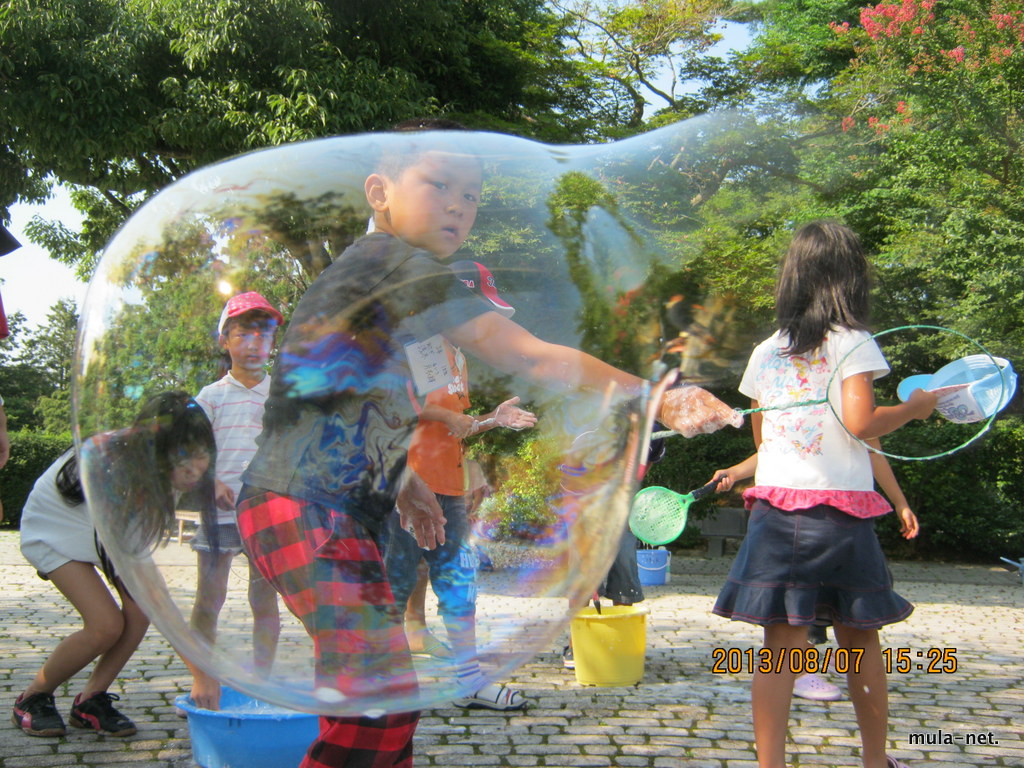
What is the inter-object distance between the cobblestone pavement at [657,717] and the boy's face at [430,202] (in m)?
2.13

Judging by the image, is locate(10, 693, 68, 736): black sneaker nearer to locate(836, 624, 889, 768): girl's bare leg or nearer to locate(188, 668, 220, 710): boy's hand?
locate(188, 668, 220, 710): boy's hand

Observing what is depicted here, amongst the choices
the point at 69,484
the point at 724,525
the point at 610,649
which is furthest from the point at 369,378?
the point at 724,525

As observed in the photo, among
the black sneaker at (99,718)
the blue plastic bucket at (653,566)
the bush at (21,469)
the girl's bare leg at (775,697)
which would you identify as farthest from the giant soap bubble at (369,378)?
the bush at (21,469)

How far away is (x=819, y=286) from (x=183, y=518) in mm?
1876

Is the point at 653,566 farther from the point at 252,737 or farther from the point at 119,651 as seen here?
the point at 252,737

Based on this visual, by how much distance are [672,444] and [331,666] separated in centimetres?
778

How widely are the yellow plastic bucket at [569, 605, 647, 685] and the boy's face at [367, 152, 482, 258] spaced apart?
2.69 metres

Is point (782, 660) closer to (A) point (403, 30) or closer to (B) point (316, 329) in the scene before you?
(B) point (316, 329)

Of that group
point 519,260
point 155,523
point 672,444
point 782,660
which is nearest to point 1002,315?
point 672,444

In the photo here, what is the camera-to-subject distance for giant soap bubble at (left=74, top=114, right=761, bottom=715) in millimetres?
1759

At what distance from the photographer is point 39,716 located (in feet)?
11.2

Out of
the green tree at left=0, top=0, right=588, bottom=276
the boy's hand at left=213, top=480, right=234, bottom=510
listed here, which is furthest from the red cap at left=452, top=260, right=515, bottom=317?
the green tree at left=0, top=0, right=588, bottom=276

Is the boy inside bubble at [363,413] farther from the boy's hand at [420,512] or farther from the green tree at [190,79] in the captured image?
the green tree at [190,79]

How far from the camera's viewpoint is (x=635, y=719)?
3.76 metres
